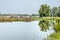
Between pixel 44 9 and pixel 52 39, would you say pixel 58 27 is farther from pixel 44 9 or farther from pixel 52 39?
pixel 44 9

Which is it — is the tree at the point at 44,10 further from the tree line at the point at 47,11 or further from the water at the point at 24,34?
the water at the point at 24,34

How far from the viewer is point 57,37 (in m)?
5.61

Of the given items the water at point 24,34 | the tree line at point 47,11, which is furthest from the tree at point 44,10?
the water at point 24,34

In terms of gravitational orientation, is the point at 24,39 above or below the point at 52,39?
below

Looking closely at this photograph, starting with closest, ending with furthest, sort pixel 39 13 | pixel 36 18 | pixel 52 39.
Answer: pixel 52 39, pixel 36 18, pixel 39 13

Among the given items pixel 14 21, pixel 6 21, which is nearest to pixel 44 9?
pixel 14 21

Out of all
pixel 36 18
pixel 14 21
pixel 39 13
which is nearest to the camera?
pixel 36 18

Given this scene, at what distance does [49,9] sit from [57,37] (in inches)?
320

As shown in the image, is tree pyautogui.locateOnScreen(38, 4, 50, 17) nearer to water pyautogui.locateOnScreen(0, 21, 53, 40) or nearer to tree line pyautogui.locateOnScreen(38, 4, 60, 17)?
tree line pyautogui.locateOnScreen(38, 4, 60, 17)

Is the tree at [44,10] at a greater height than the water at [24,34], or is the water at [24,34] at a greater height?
the tree at [44,10]

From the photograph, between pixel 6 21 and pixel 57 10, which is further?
pixel 6 21

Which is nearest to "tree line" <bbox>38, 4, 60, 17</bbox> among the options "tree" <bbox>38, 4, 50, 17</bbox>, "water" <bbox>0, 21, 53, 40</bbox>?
"tree" <bbox>38, 4, 50, 17</bbox>

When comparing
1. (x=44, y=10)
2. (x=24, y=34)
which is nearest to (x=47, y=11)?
(x=44, y=10)

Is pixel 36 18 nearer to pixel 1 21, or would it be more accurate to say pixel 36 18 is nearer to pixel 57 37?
Answer: pixel 1 21
